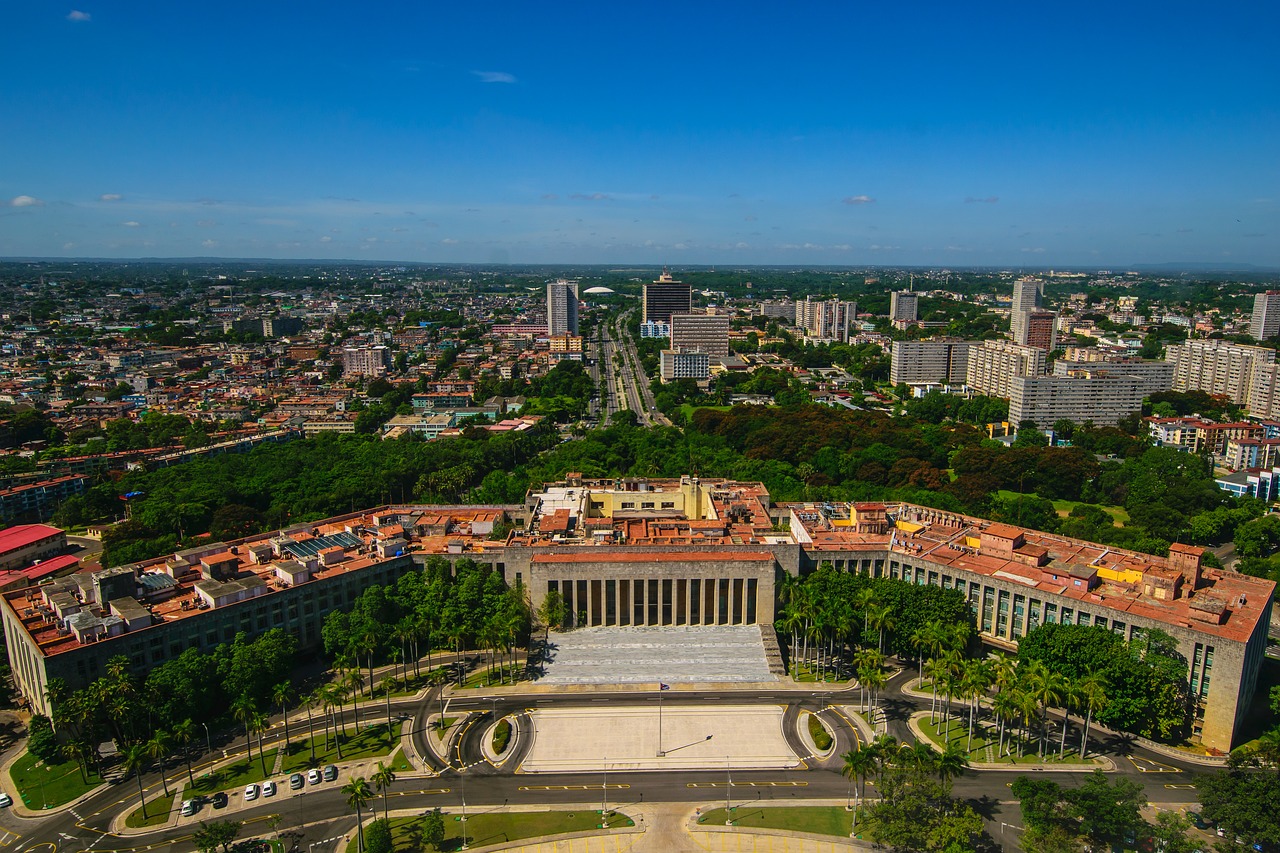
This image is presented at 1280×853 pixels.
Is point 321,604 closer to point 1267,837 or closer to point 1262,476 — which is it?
point 1267,837

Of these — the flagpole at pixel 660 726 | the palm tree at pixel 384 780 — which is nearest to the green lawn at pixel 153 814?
the palm tree at pixel 384 780

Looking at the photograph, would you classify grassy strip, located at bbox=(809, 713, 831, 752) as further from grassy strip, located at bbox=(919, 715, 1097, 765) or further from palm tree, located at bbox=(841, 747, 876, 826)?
grassy strip, located at bbox=(919, 715, 1097, 765)

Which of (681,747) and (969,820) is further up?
(969,820)

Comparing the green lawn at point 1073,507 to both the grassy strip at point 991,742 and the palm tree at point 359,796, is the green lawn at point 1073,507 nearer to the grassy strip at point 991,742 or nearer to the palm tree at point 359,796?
the grassy strip at point 991,742

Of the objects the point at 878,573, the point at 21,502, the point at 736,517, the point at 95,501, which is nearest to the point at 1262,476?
the point at 878,573

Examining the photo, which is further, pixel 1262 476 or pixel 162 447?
pixel 162 447

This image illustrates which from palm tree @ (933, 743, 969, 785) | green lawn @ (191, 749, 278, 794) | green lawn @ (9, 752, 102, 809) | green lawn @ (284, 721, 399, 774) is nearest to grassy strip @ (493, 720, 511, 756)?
green lawn @ (284, 721, 399, 774)

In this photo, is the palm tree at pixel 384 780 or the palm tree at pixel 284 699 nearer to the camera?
the palm tree at pixel 384 780
